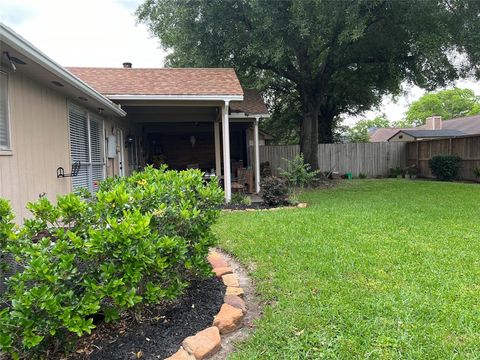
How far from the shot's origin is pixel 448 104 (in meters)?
50.8

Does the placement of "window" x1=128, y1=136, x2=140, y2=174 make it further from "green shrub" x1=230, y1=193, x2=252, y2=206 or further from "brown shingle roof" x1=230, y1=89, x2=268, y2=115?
"green shrub" x1=230, y1=193, x2=252, y2=206

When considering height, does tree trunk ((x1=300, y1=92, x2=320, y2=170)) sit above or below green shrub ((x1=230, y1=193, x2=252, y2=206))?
above

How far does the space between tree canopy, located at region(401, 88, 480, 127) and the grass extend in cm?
5181

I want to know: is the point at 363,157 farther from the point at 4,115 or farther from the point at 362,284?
the point at 4,115

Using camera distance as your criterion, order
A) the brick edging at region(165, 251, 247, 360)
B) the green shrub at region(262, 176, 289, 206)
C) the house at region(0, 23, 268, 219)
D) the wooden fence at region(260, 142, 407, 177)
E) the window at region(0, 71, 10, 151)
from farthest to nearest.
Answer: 1. the wooden fence at region(260, 142, 407, 177)
2. the green shrub at region(262, 176, 289, 206)
3. the house at region(0, 23, 268, 219)
4. the window at region(0, 71, 10, 151)
5. the brick edging at region(165, 251, 247, 360)

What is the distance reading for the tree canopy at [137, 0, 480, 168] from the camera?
1012cm

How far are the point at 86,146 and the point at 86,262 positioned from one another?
521 centimetres

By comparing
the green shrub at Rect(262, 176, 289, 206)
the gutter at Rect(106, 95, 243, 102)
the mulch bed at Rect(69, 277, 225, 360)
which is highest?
the gutter at Rect(106, 95, 243, 102)

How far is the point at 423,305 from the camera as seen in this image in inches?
109

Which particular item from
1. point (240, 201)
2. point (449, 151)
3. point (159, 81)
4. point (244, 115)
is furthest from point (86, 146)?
point (449, 151)

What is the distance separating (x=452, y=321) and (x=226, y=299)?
5.71 feet

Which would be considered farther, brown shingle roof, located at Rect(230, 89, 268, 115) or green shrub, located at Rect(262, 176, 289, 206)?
brown shingle roof, located at Rect(230, 89, 268, 115)

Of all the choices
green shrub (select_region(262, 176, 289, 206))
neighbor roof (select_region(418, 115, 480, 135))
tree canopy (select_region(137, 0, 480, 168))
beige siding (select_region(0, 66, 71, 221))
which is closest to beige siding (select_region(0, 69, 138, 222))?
beige siding (select_region(0, 66, 71, 221))

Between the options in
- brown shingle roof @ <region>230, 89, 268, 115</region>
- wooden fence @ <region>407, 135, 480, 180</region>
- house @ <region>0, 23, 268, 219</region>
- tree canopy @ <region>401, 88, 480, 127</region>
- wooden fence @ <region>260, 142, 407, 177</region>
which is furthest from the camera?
tree canopy @ <region>401, 88, 480, 127</region>
